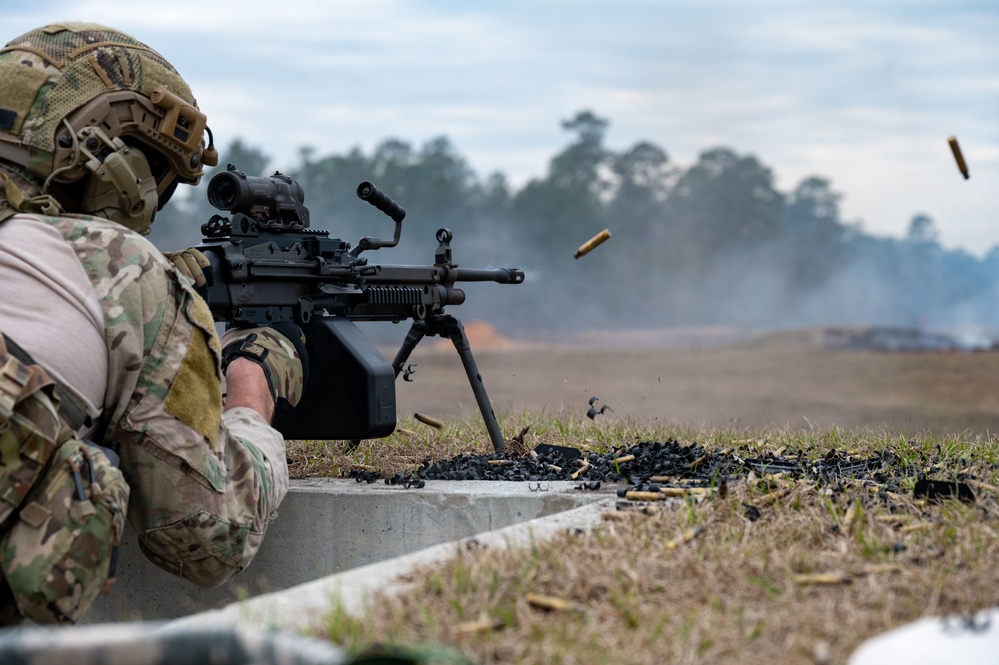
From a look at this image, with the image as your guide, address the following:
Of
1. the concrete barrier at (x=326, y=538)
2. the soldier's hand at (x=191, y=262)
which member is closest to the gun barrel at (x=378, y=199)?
the soldier's hand at (x=191, y=262)

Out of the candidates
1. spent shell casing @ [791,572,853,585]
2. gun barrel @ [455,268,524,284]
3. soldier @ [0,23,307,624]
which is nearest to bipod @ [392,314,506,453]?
gun barrel @ [455,268,524,284]

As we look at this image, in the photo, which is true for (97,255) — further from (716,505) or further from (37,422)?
(716,505)

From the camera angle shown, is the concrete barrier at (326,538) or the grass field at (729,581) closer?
the grass field at (729,581)

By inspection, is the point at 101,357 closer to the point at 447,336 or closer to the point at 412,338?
the point at 412,338

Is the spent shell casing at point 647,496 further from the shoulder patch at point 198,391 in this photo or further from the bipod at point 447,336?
the bipod at point 447,336

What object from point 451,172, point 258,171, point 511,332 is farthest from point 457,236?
point 258,171

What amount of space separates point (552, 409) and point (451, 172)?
107 ft

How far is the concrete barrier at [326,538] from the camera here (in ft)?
15.5

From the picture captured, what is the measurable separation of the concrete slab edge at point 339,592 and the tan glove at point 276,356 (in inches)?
51.5

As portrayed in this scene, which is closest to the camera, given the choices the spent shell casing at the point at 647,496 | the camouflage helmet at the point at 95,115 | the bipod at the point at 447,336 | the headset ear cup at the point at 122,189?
the camouflage helmet at the point at 95,115

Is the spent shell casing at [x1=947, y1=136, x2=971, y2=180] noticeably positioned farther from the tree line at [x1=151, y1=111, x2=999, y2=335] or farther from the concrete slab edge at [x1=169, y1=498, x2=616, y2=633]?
the tree line at [x1=151, y1=111, x2=999, y2=335]

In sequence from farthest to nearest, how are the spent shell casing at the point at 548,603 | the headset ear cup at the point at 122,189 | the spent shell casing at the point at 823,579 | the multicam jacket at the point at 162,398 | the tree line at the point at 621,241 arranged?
the tree line at the point at 621,241
the headset ear cup at the point at 122,189
the multicam jacket at the point at 162,398
the spent shell casing at the point at 823,579
the spent shell casing at the point at 548,603

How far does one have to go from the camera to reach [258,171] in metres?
41.3

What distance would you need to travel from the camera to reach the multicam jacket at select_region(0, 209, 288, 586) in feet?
11.3
